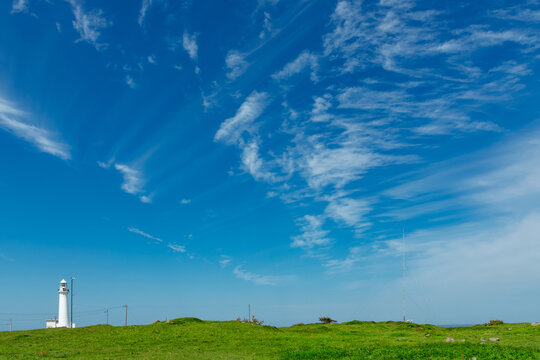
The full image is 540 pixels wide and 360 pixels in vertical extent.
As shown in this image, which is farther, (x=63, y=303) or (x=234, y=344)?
(x=63, y=303)

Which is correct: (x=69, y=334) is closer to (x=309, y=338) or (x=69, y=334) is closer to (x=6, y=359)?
(x=6, y=359)

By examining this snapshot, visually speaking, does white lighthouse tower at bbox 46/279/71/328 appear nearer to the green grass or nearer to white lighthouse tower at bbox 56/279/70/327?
white lighthouse tower at bbox 56/279/70/327

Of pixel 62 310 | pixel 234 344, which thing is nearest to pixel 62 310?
pixel 62 310

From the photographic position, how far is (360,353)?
32625 mm

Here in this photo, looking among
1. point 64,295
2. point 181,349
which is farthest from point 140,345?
point 64,295

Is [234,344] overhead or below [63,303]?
below

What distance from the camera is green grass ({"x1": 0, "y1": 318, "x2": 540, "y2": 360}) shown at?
30.8 m

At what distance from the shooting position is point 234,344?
143ft

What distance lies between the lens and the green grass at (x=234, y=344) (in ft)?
101

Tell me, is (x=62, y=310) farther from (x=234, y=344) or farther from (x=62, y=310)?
(x=234, y=344)

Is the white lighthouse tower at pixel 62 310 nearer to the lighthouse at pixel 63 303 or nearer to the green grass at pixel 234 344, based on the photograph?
the lighthouse at pixel 63 303

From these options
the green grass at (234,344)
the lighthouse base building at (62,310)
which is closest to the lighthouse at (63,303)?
the lighthouse base building at (62,310)

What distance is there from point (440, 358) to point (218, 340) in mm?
26982

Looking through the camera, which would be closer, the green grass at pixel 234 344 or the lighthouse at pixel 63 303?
the green grass at pixel 234 344
